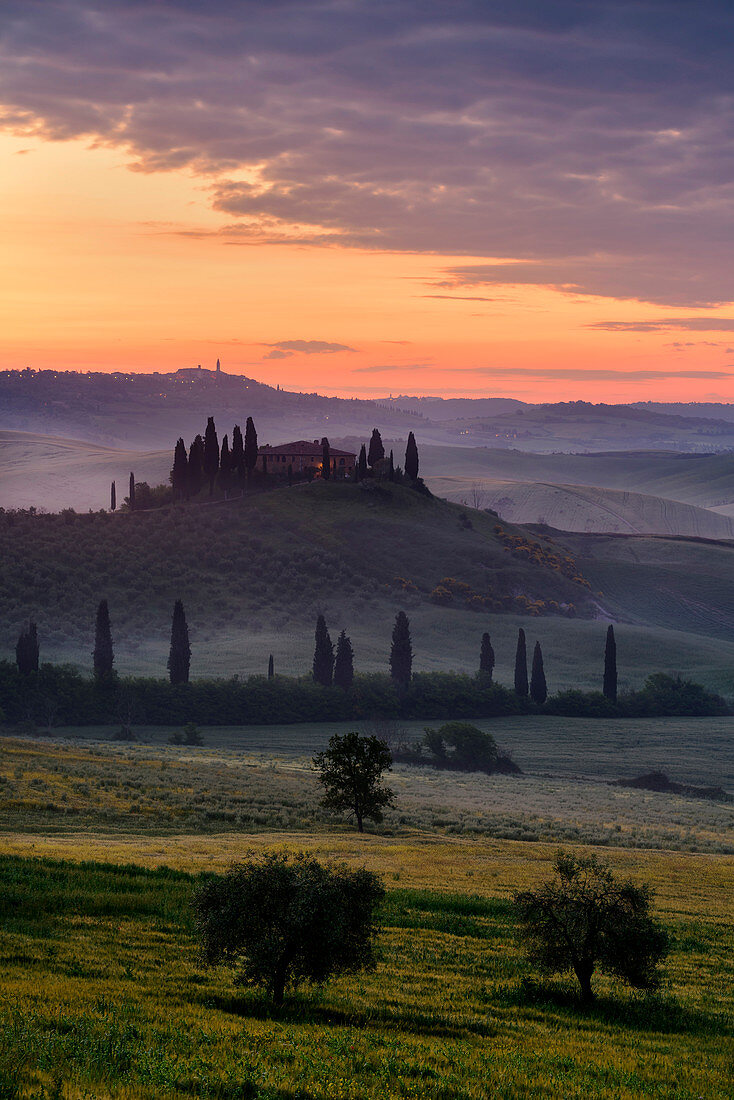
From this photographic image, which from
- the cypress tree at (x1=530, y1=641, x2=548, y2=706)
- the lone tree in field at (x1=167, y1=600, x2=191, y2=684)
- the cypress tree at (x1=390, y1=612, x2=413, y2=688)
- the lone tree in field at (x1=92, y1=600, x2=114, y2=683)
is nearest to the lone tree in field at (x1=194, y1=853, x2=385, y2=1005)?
the lone tree in field at (x1=167, y1=600, x2=191, y2=684)

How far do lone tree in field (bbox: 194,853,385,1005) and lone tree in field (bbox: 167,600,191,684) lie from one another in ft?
358

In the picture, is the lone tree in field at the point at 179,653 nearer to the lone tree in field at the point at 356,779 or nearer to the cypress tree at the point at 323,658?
the cypress tree at the point at 323,658

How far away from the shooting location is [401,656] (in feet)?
433

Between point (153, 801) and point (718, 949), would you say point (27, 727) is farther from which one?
point (718, 949)

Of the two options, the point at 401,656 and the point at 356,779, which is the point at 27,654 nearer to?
the point at 401,656

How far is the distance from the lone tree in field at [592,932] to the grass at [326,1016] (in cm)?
74

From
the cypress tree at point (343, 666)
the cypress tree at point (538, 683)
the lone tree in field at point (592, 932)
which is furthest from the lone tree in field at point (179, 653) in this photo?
the lone tree in field at point (592, 932)

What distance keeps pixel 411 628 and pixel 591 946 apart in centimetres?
16046

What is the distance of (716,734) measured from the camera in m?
119

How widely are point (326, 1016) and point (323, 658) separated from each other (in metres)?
114

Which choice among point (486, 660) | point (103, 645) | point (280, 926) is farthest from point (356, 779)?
point (486, 660)

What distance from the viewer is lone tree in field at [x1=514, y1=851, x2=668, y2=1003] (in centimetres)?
2219

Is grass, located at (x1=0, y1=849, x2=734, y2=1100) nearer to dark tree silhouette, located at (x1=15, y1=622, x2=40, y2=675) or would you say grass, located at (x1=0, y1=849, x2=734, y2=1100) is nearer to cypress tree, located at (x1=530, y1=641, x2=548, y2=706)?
dark tree silhouette, located at (x1=15, y1=622, x2=40, y2=675)

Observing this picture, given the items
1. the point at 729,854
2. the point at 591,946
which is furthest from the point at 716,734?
the point at 591,946
